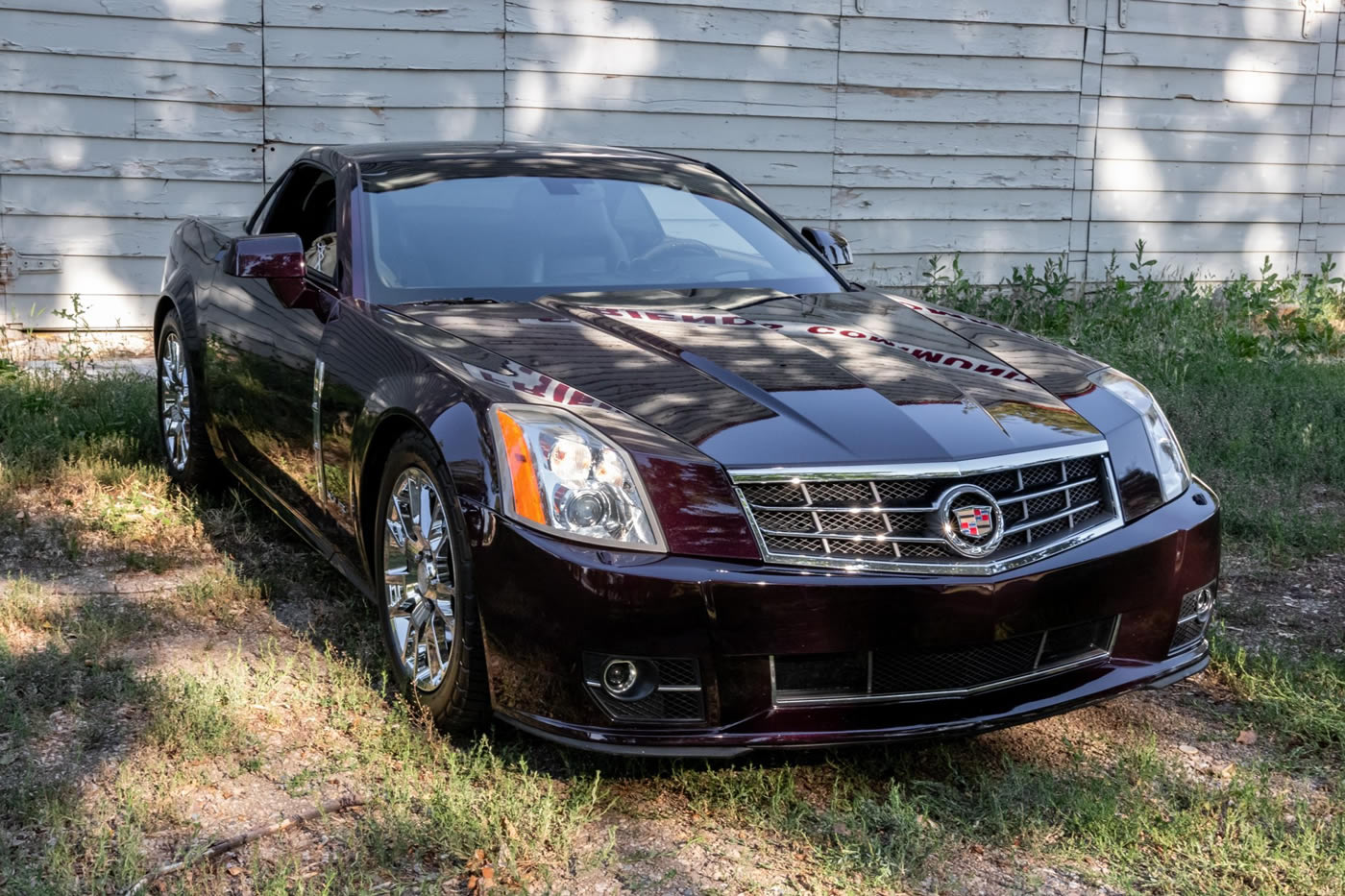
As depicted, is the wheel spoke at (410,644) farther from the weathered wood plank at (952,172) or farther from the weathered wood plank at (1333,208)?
the weathered wood plank at (1333,208)

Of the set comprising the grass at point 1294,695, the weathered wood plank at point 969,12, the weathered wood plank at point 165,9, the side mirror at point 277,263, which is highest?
the weathered wood plank at point 969,12

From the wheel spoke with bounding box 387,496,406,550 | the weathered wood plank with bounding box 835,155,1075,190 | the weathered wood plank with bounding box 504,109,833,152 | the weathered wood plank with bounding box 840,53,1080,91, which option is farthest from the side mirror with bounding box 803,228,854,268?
the weathered wood plank with bounding box 840,53,1080,91

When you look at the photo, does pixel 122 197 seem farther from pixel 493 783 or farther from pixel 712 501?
pixel 712 501

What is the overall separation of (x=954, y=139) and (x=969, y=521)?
726 cm

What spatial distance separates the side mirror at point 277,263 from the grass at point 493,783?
3.12 feet

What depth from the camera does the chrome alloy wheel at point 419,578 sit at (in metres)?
3.32

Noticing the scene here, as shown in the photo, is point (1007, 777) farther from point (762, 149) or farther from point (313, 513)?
point (762, 149)

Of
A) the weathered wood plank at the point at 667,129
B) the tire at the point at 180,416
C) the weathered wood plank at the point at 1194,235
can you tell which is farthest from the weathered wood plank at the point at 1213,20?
the tire at the point at 180,416

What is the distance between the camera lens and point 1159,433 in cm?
362

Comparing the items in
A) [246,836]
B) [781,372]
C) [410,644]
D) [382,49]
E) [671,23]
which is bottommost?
[246,836]

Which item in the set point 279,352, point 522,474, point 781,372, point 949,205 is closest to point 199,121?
point 279,352

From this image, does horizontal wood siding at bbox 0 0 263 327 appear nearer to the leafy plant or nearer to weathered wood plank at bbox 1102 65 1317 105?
the leafy plant

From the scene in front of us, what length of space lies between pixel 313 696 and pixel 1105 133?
8292 mm

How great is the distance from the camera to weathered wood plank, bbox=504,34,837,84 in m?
8.55
